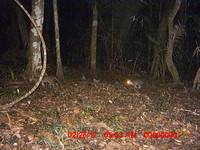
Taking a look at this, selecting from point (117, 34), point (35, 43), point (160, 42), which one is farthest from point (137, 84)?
point (35, 43)

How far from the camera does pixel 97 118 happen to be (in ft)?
15.0

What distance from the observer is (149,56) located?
357 inches

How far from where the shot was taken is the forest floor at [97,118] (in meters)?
3.89

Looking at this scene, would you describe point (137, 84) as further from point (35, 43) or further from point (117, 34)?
point (35, 43)

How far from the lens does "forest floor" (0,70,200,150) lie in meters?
3.89

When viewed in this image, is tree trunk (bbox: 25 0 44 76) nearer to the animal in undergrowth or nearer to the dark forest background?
the dark forest background

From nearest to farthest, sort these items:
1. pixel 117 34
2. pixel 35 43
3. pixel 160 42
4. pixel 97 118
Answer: pixel 97 118 < pixel 35 43 < pixel 160 42 < pixel 117 34

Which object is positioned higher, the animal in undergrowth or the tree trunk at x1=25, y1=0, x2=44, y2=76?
A: the tree trunk at x1=25, y1=0, x2=44, y2=76

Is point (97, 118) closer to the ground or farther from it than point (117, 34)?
closer to the ground

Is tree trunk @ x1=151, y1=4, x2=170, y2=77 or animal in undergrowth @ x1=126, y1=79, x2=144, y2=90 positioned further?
tree trunk @ x1=151, y1=4, x2=170, y2=77

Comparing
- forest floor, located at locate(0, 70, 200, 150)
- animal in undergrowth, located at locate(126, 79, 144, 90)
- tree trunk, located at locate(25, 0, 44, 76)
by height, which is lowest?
forest floor, located at locate(0, 70, 200, 150)

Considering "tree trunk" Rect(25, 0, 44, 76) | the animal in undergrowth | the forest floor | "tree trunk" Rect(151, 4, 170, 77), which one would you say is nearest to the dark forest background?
"tree trunk" Rect(151, 4, 170, 77)

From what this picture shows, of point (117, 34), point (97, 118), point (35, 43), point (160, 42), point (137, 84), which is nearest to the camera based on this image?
point (97, 118)

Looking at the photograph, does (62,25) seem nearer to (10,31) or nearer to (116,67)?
(10,31)
